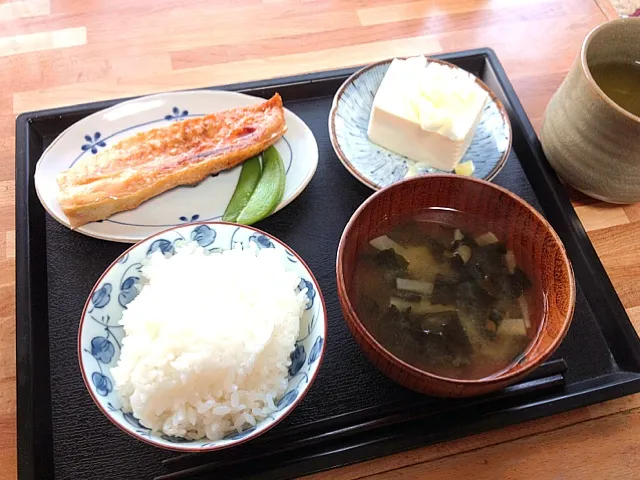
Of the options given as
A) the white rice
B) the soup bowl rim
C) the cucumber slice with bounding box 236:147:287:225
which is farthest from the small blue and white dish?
the white rice

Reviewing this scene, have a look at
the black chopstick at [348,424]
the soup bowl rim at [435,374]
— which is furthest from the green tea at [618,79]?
the black chopstick at [348,424]

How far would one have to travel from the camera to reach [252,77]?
184 centimetres

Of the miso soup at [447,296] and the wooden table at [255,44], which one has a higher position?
the wooden table at [255,44]

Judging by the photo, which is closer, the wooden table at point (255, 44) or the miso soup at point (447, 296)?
the miso soup at point (447, 296)

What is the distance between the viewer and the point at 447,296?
1.23 meters

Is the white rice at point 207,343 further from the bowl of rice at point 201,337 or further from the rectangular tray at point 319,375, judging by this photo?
the rectangular tray at point 319,375

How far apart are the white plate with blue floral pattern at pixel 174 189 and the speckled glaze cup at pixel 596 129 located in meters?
0.64

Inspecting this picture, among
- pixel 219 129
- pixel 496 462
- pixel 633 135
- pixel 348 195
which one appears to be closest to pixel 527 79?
pixel 633 135

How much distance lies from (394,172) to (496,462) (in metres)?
0.75

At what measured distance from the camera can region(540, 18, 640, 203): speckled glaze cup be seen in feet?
4.44

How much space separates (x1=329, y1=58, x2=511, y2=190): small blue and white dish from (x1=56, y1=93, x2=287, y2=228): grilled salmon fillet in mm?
171

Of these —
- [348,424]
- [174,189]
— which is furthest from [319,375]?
[174,189]

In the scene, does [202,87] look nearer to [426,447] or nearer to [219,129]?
[219,129]

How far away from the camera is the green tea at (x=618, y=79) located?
153 cm
